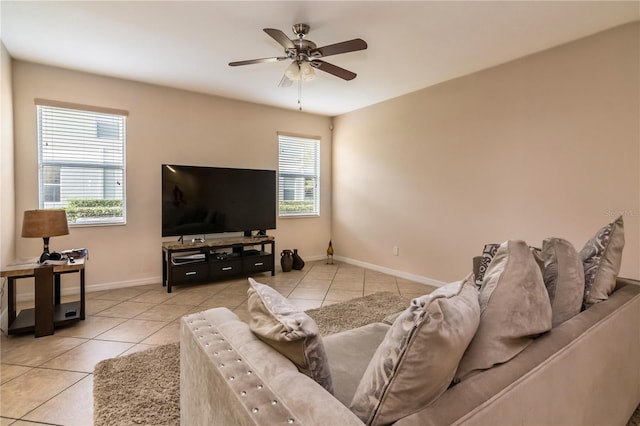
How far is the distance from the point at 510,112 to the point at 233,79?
319 cm

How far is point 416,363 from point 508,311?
16.2 inches

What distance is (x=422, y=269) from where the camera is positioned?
4.26m

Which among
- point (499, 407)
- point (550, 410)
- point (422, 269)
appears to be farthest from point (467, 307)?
point (422, 269)

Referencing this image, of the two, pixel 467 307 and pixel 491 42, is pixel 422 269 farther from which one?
pixel 467 307

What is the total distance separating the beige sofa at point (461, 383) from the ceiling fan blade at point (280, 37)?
6.34 ft

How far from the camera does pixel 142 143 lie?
157 inches

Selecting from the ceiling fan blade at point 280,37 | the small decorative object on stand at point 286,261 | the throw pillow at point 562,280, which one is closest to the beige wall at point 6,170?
the ceiling fan blade at point 280,37

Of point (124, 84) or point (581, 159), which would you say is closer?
point (581, 159)

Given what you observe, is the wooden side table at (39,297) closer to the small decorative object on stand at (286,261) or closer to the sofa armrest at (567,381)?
the small decorative object on stand at (286,261)

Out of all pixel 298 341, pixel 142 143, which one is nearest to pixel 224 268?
pixel 142 143

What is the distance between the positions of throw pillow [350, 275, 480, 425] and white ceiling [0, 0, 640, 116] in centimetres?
241

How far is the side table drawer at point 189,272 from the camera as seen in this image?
12.6ft

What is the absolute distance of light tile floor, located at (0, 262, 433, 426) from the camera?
1779 mm

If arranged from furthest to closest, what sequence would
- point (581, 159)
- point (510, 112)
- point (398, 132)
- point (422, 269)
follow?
point (398, 132) → point (422, 269) → point (510, 112) → point (581, 159)
